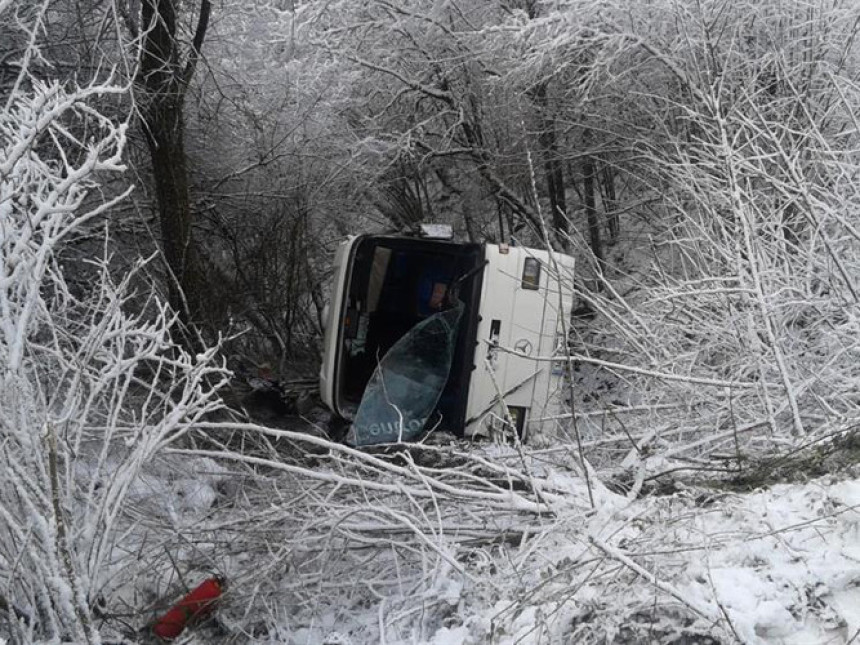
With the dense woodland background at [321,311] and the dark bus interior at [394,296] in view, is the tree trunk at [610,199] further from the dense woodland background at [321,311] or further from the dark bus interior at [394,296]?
the dark bus interior at [394,296]

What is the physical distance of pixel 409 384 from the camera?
6.41 m

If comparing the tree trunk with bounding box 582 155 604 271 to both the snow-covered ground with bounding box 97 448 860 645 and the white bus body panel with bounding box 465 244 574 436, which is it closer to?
the white bus body panel with bounding box 465 244 574 436

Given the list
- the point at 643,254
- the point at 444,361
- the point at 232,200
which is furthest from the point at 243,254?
the point at 643,254

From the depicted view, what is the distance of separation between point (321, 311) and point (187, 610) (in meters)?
8.28

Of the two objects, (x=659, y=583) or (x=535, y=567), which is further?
(x=535, y=567)

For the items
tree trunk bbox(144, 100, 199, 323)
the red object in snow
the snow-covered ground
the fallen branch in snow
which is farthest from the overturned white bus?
the fallen branch in snow

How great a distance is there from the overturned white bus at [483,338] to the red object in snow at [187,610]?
7.69 feet

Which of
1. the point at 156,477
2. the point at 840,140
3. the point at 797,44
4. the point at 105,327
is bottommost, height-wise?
the point at 156,477

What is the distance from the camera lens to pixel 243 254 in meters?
10.9

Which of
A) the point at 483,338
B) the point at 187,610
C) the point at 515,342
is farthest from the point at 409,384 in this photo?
the point at 187,610

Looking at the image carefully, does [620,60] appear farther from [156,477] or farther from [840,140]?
[156,477]

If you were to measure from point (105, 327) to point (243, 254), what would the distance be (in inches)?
315

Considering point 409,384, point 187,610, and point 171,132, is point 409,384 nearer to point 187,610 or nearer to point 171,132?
point 187,610

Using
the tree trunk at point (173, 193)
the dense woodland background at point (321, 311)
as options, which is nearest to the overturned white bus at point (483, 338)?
the dense woodland background at point (321, 311)
